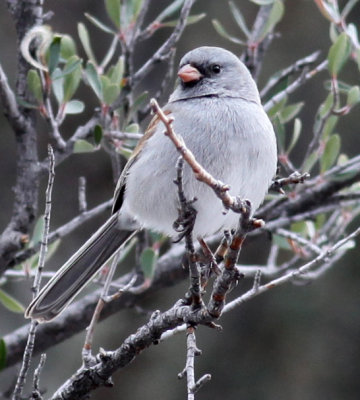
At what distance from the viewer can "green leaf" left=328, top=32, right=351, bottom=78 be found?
3.90m

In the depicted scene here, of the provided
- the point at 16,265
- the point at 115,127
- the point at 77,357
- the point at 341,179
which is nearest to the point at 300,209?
the point at 341,179

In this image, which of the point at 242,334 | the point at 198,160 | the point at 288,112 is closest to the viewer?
the point at 198,160

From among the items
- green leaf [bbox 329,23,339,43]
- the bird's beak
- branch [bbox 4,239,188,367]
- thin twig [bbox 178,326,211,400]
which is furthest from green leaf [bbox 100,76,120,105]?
thin twig [bbox 178,326,211,400]

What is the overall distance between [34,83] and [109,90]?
0.35 m

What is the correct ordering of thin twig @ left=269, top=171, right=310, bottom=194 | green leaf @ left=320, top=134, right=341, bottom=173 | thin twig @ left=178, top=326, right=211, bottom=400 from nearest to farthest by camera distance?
thin twig @ left=178, top=326, right=211, bottom=400 → thin twig @ left=269, top=171, right=310, bottom=194 → green leaf @ left=320, top=134, right=341, bottom=173

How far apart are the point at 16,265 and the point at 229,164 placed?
46.6 inches

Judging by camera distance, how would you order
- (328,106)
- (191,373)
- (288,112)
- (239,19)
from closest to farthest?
(191,373) < (328,106) < (288,112) < (239,19)

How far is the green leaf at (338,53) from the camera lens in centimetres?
390

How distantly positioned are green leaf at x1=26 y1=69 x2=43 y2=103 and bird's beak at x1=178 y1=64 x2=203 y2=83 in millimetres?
654

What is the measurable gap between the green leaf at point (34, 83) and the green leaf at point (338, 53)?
1387 mm

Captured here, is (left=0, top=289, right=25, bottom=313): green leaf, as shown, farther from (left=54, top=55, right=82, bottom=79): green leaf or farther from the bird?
(left=54, top=55, right=82, bottom=79): green leaf

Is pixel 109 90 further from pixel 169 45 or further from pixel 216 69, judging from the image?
pixel 216 69

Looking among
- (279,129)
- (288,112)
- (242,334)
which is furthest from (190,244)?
(242,334)

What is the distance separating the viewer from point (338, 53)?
392cm
